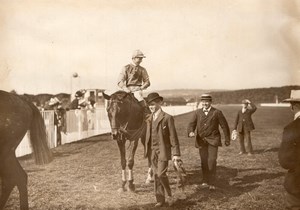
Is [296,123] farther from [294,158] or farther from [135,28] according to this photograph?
[135,28]

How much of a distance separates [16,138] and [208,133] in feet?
A: 7.99

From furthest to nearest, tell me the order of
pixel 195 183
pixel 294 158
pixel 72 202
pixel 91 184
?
pixel 195 183
pixel 91 184
pixel 72 202
pixel 294 158

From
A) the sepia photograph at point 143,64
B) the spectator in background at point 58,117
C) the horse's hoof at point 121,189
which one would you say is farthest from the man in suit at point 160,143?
the spectator in background at point 58,117

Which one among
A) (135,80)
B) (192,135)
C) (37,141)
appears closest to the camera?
(37,141)

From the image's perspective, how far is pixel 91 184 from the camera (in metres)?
4.68

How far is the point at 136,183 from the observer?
16.4 ft

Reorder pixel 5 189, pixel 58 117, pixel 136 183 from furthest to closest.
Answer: pixel 58 117 < pixel 136 183 < pixel 5 189

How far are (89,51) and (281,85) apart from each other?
9.04 feet

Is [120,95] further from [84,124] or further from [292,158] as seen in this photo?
[84,124]

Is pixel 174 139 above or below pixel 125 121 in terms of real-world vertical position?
below

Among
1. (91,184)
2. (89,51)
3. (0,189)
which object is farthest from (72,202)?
(89,51)

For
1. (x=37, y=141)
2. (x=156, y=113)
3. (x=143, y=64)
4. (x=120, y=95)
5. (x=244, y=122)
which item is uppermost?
(x=143, y=64)

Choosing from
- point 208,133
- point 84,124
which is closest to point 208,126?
point 208,133

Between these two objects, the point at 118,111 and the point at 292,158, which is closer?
the point at 292,158
